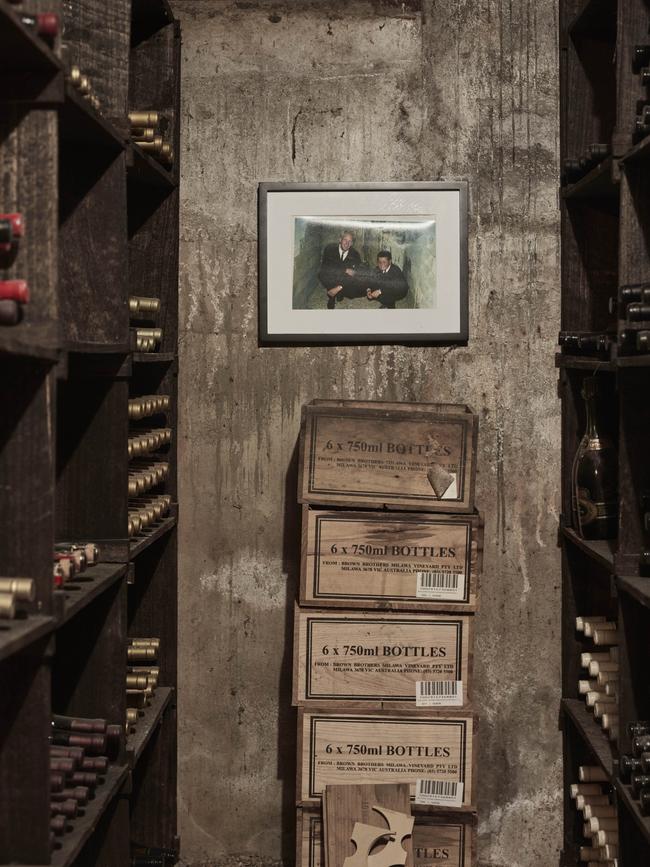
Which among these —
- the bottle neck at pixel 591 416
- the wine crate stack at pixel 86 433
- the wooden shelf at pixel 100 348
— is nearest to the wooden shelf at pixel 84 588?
the wine crate stack at pixel 86 433

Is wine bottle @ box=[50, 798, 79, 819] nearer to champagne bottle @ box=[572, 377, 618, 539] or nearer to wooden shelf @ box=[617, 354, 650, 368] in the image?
wooden shelf @ box=[617, 354, 650, 368]

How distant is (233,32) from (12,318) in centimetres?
221

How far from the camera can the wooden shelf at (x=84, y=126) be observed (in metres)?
2.21

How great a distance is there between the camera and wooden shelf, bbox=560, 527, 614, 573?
2.93 metres

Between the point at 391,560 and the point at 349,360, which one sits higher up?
the point at 349,360

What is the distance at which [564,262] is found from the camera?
3658 mm

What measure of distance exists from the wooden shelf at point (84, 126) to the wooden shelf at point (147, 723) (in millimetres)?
1574

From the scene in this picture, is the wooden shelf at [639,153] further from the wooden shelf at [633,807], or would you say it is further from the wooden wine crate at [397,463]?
the wooden shelf at [633,807]

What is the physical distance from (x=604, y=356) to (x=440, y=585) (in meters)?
0.85

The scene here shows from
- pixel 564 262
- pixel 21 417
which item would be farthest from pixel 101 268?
pixel 564 262

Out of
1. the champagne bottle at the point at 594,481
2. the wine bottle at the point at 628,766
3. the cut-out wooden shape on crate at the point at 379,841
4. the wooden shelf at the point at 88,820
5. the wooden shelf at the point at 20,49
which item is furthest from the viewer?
the champagne bottle at the point at 594,481

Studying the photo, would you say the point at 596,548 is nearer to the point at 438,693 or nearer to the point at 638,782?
the point at 438,693

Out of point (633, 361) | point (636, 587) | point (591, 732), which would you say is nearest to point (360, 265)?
point (633, 361)

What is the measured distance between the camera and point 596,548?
3.18 metres
